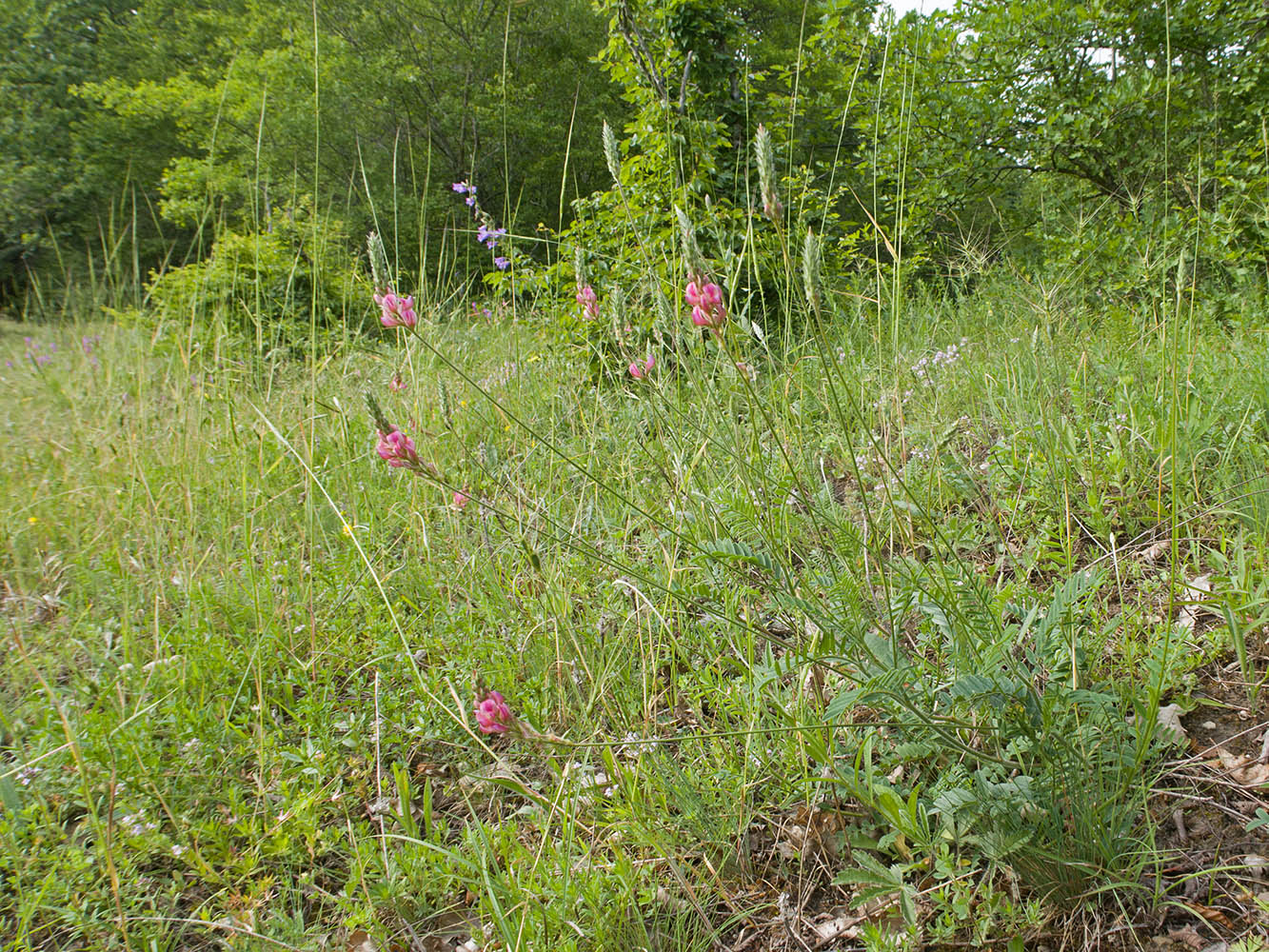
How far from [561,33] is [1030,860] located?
16176 millimetres

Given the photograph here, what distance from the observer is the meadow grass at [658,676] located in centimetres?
117

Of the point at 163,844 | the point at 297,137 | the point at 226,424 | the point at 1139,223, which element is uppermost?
the point at 297,137

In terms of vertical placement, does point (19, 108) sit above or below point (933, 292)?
above

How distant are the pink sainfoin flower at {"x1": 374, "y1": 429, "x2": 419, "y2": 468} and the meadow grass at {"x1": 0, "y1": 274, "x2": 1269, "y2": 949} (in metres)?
0.04

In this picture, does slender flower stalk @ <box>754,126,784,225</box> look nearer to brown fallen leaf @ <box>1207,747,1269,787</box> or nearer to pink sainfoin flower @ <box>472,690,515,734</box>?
pink sainfoin flower @ <box>472,690,515,734</box>

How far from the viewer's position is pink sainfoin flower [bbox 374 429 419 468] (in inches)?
47.6

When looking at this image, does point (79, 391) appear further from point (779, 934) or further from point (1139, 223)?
point (1139, 223)

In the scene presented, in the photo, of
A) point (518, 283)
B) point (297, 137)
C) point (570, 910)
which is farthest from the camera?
point (297, 137)

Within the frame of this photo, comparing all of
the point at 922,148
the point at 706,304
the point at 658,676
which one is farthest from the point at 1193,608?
the point at 922,148

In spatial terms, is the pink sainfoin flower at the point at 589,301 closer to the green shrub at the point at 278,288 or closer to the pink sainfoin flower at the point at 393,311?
the pink sainfoin flower at the point at 393,311

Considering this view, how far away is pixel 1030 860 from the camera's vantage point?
113cm

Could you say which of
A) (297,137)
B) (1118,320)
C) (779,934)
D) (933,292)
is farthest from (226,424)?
(297,137)

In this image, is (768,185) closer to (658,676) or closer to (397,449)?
(397,449)

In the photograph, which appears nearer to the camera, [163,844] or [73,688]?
[163,844]
